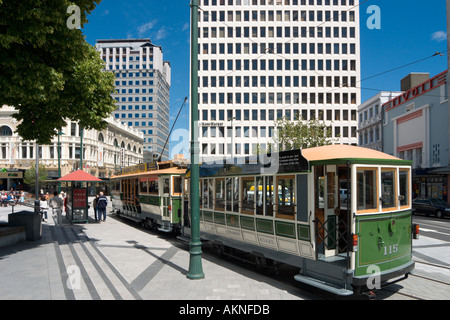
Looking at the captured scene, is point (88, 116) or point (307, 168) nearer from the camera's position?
point (307, 168)

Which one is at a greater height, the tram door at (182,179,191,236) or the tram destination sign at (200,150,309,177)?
the tram destination sign at (200,150,309,177)

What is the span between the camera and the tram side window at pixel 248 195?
868cm

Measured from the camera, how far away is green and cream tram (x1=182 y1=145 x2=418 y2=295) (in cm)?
632

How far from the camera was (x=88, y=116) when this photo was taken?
11195 millimetres

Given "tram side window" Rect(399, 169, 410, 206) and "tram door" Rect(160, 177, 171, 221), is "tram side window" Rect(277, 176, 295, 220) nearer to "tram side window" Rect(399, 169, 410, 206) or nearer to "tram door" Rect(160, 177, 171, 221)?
"tram side window" Rect(399, 169, 410, 206)

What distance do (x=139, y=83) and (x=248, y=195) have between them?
105 meters

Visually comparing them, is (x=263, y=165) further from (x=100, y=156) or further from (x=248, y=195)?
(x=100, y=156)

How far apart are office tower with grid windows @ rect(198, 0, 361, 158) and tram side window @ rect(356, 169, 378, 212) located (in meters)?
49.1

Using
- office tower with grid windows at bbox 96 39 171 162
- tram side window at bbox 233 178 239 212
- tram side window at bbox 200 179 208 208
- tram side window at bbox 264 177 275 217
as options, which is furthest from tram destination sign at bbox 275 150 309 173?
office tower with grid windows at bbox 96 39 171 162

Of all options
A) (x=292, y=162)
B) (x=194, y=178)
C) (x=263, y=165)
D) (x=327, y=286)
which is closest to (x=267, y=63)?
(x=263, y=165)

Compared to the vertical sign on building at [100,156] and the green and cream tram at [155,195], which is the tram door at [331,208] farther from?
the vertical sign on building at [100,156]

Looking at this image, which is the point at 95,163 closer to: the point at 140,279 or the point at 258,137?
the point at 258,137

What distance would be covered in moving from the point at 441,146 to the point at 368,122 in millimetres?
17111

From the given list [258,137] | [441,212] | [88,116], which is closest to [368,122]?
[258,137]
